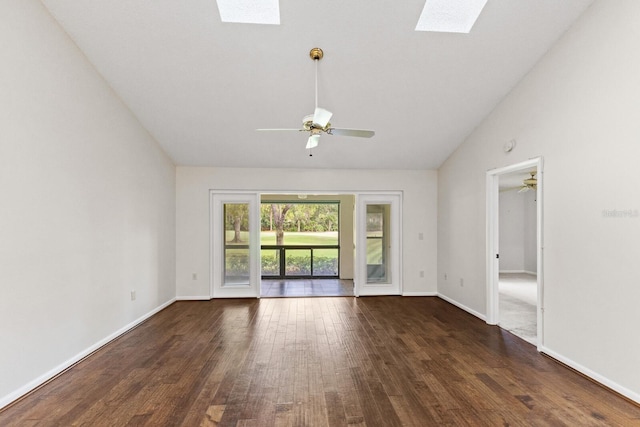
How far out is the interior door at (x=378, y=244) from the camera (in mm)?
6383

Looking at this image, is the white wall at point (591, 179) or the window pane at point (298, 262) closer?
the white wall at point (591, 179)

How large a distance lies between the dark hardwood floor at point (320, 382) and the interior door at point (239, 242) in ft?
5.47

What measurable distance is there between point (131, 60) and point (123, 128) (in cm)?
95

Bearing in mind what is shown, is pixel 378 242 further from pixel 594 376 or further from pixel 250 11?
pixel 250 11

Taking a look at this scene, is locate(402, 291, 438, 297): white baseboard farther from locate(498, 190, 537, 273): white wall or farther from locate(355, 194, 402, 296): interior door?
locate(498, 190, 537, 273): white wall

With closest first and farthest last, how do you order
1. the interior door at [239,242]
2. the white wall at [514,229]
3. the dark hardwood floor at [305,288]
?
the interior door at [239,242]
the dark hardwood floor at [305,288]
the white wall at [514,229]

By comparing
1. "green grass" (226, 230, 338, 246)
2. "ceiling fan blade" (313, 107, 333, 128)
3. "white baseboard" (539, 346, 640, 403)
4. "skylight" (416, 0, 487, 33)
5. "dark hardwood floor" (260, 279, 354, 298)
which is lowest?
"dark hardwood floor" (260, 279, 354, 298)

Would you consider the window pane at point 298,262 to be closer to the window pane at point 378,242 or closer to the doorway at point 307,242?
Result: the doorway at point 307,242

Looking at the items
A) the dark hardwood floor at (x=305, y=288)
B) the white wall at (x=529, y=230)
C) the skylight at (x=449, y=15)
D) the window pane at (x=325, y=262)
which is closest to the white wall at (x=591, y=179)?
the skylight at (x=449, y=15)

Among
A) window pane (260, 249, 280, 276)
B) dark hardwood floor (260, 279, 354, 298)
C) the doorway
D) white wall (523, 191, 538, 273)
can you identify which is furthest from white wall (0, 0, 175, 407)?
white wall (523, 191, 538, 273)

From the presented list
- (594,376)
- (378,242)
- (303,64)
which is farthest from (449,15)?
(378,242)

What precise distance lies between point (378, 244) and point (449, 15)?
13.1ft

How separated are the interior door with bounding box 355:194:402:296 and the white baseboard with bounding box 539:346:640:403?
302 cm

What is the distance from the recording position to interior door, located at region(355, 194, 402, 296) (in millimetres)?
6383
